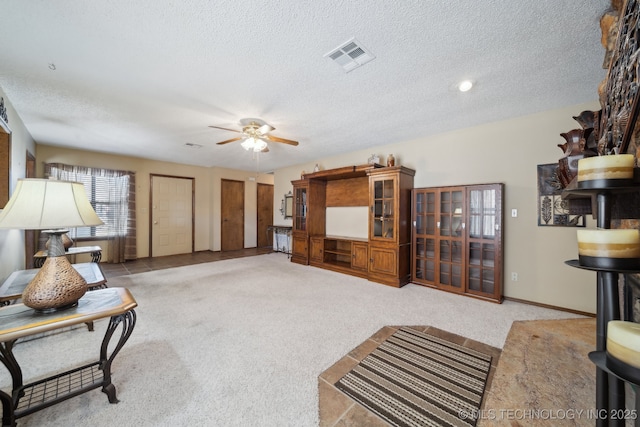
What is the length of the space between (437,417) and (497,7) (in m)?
2.73

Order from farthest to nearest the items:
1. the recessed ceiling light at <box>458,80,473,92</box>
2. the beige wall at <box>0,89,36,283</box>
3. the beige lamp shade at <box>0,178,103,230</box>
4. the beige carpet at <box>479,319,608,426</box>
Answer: the beige wall at <box>0,89,36,283</box> → the recessed ceiling light at <box>458,80,473,92</box> → the beige lamp shade at <box>0,178,103,230</box> → the beige carpet at <box>479,319,608,426</box>

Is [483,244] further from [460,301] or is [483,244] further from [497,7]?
[497,7]

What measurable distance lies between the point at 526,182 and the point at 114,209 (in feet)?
27.1

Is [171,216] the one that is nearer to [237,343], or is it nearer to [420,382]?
[237,343]

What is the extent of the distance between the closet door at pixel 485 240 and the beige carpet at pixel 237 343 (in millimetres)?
282

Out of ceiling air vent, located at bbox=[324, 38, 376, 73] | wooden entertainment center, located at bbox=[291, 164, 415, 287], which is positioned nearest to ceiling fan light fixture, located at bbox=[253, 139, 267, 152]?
ceiling air vent, located at bbox=[324, 38, 376, 73]

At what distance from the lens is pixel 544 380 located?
1.31 m

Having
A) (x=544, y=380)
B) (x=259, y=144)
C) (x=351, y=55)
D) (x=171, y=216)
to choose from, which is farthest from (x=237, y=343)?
(x=171, y=216)

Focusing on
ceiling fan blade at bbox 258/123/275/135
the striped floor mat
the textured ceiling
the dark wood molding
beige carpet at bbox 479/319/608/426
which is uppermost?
the textured ceiling

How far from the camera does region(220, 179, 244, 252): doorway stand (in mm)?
7641

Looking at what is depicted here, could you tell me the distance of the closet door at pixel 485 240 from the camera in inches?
135

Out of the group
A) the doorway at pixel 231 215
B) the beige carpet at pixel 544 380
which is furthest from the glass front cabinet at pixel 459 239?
the doorway at pixel 231 215

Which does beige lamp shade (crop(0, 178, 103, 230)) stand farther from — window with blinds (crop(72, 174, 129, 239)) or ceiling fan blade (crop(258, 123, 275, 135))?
window with blinds (crop(72, 174, 129, 239))

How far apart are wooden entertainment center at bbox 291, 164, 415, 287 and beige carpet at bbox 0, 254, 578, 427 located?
44 centimetres
